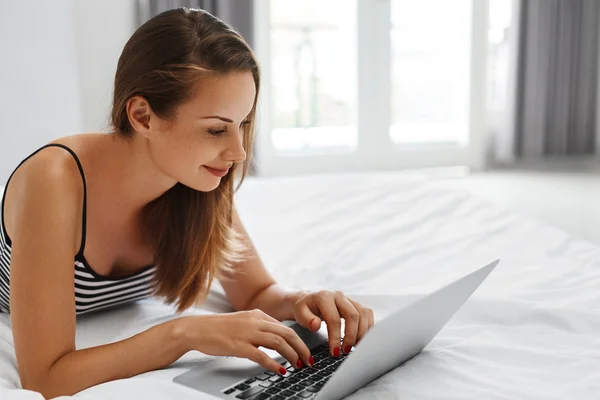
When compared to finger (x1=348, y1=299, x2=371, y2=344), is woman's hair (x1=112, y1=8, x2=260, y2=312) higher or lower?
higher

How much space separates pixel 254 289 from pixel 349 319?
0.35 meters

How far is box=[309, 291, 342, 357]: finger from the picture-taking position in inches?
43.6

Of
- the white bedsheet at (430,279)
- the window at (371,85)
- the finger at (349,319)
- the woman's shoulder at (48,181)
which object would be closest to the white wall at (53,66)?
the window at (371,85)

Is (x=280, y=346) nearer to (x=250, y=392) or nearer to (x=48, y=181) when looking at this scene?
(x=250, y=392)

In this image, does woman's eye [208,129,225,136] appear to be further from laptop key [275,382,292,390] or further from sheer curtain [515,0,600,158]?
sheer curtain [515,0,600,158]

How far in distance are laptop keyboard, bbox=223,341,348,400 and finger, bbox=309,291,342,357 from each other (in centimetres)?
2

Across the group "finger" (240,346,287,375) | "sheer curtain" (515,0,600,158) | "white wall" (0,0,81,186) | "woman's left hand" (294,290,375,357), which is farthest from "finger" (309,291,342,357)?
"sheer curtain" (515,0,600,158)

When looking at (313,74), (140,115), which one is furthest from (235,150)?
(313,74)

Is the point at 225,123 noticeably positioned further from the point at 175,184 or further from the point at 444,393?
the point at 444,393

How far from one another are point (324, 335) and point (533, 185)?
345 centimetres

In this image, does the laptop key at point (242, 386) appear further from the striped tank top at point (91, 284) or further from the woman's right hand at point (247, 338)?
the striped tank top at point (91, 284)

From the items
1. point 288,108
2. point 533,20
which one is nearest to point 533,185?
point 533,20

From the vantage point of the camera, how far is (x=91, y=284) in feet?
4.26

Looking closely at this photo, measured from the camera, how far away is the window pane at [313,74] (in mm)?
4562
